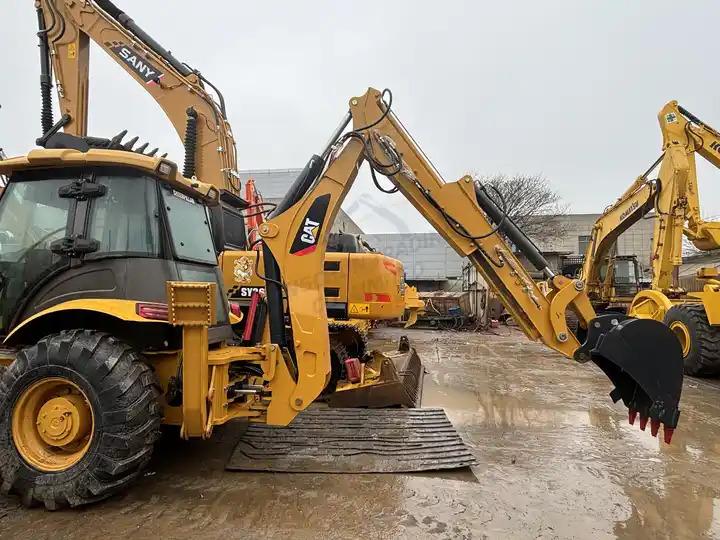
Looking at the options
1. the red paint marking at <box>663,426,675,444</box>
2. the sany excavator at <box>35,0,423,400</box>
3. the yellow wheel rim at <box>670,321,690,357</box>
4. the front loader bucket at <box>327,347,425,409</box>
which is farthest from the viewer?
the yellow wheel rim at <box>670,321,690,357</box>

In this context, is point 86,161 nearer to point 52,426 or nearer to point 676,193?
point 52,426

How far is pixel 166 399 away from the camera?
3.41 m

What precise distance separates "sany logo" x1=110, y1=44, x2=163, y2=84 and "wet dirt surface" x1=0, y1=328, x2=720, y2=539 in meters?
4.88

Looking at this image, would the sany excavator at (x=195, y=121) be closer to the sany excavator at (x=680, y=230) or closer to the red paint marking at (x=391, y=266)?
the red paint marking at (x=391, y=266)

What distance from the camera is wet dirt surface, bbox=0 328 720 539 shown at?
9.64 ft

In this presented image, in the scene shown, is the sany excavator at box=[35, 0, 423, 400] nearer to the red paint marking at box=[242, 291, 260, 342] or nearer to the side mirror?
the side mirror

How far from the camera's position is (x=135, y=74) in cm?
666

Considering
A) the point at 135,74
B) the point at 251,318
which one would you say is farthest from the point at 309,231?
the point at 135,74

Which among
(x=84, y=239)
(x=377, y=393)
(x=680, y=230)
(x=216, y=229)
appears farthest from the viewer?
(x=680, y=230)

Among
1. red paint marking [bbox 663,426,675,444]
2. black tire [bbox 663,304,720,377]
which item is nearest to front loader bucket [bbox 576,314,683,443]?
red paint marking [bbox 663,426,675,444]

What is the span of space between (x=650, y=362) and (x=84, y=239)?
411 cm

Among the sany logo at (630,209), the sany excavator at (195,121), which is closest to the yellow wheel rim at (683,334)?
the sany logo at (630,209)

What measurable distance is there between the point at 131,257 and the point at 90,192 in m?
0.55

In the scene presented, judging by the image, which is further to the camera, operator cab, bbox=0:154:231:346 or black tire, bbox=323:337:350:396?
black tire, bbox=323:337:350:396
